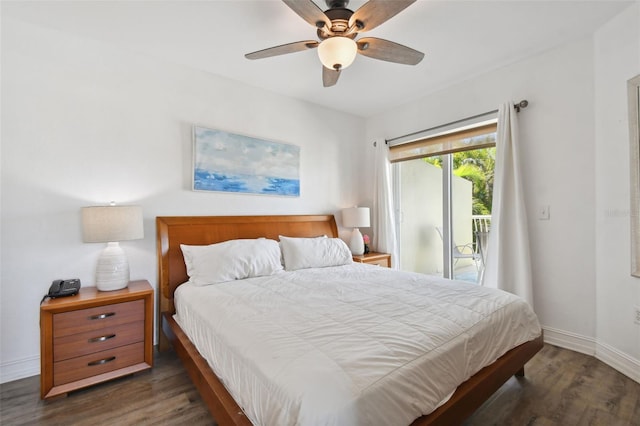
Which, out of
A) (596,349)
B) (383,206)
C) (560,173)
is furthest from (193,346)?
(560,173)

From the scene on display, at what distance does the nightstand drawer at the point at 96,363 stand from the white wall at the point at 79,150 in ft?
1.79

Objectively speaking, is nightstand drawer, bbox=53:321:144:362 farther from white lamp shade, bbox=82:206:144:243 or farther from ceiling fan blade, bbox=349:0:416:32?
ceiling fan blade, bbox=349:0:416:32

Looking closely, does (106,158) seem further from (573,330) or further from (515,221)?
(573,330)

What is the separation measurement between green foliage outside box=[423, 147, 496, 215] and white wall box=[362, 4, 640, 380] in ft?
1.41

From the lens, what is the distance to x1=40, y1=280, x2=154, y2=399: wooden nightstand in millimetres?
1818

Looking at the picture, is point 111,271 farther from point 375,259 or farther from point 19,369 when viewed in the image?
point 375,259

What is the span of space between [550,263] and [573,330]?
581mm

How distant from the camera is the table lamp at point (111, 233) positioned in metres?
2.07

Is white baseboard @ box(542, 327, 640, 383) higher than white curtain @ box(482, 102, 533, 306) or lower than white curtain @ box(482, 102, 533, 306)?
lower

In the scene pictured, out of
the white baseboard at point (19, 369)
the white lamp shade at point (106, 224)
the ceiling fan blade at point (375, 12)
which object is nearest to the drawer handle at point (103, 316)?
the white lamp shade at point (106, 224)

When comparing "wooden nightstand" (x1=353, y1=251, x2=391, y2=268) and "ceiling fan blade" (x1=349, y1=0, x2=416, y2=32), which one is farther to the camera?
"wooden nightstand" (x1=353, y1=251, x2=391, y2=268)

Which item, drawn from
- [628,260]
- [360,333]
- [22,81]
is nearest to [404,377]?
[360,333]

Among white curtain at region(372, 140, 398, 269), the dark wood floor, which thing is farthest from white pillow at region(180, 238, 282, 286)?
white curtain at region(372, 140, 398, 269)

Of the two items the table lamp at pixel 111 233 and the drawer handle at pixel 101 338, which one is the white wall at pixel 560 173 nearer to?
the table lamp at pixel 111 233
